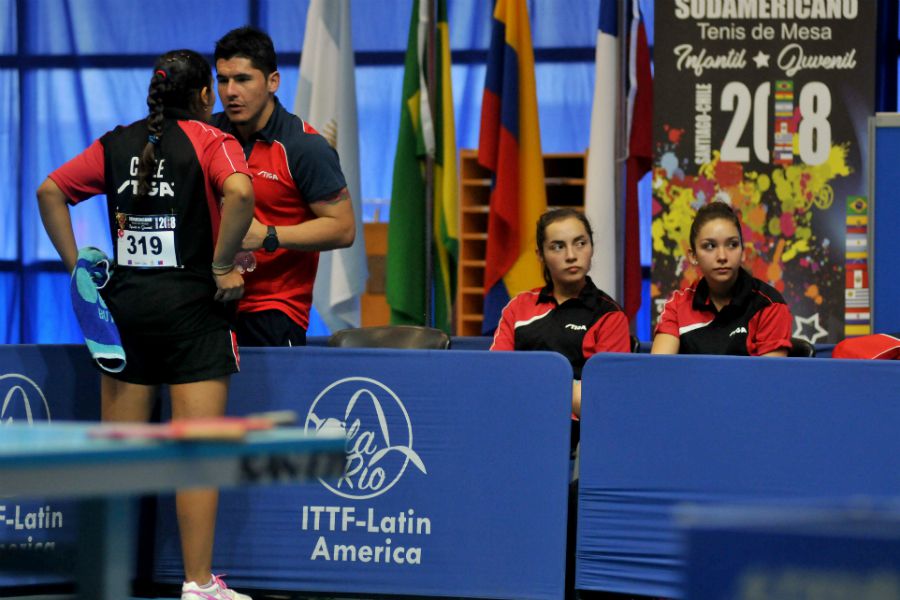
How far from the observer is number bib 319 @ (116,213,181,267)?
3.89 metres

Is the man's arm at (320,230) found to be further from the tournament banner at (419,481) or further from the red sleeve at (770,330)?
the red sleeve at (770,330)

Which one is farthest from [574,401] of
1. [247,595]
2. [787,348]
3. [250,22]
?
[250,22]

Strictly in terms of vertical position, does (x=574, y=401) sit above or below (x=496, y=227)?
below

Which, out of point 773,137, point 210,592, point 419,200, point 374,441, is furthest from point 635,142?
point 210,592

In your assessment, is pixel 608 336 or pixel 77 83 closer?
pixel 608 336

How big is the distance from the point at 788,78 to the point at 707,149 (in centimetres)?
53

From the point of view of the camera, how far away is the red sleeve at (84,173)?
3975 millimetres

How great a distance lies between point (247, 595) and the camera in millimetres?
4230

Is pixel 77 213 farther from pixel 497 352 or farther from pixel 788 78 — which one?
pixel 497 352

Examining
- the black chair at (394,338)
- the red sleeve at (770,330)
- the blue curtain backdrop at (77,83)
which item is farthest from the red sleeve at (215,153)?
the blue curtain backdrop at (77,83)

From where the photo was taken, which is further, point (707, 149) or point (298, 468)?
point (707, 149)

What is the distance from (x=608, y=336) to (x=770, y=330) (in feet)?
1.86

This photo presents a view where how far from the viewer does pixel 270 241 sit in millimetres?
4219

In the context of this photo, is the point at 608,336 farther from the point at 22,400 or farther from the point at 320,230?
the point at 22,400
